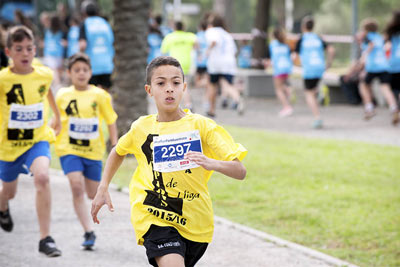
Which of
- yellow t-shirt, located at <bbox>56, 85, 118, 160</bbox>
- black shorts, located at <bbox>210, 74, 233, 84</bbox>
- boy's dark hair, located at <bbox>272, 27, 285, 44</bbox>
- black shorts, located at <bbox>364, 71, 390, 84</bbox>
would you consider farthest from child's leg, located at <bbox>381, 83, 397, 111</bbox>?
yellow t-shirt, located at <bbox>56, 85, 118, 160</bbox>

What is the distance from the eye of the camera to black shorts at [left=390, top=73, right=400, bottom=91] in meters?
14.4

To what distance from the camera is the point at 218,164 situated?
3836mm

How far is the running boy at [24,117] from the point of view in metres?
6.11

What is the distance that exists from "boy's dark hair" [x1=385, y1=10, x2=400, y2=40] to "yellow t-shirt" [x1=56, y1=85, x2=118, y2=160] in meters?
9.18

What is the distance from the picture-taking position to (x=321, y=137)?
518 inches

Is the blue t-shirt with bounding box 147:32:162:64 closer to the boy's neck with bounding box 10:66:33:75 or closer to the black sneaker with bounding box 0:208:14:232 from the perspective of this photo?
the black sneaker with bounding box 0:208:14:232

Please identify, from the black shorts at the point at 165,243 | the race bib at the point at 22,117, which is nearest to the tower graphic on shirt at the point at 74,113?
the race bib at the point at 22,117

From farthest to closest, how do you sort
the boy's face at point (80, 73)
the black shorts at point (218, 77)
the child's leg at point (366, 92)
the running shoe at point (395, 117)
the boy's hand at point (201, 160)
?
the black shorts at point (218, 77) < the child's leg at point (366, 92) < the running shoe at point (395, 117) < the boy's face at point (80, 73) < the boy's hand at point (201, 160)

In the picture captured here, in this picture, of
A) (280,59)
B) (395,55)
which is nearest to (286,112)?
(280,59)

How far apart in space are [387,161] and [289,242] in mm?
4442

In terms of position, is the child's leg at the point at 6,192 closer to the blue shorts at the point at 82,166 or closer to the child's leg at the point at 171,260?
the blue shorts at the point at 82,166

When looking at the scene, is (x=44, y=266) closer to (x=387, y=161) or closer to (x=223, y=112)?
(x=387, y=161)

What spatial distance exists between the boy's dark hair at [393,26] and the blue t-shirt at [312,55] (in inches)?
53.9

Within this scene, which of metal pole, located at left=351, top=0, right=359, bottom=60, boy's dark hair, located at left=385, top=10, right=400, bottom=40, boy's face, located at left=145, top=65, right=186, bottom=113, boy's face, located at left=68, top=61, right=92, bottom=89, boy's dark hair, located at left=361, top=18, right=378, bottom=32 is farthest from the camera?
metal pole, located at left=351, top=0, right=359, bottom=60
